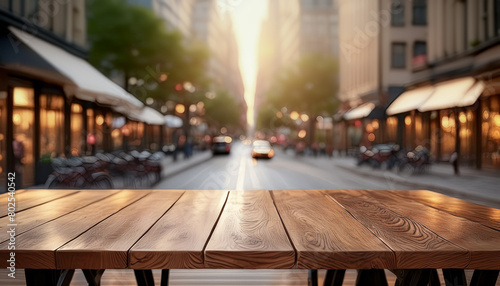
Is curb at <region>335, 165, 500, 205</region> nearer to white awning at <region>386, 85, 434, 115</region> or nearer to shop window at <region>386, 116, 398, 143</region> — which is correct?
white awning at <region>386, 85, 434, 115</region>

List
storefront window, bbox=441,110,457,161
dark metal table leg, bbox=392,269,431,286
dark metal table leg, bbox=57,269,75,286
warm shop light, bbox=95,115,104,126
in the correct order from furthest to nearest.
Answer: storefront window, bbox=441,110,457,161 < warm shop light, bbox=95,115,104,126 < dark metal table leg, bbox=57,269,75,286 < dark metal table leg, bbox=392,269,431,286

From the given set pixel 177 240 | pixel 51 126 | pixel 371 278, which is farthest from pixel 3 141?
pixel 177 240

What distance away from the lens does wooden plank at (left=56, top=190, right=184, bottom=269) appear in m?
2.11

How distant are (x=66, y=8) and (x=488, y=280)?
21867 mm

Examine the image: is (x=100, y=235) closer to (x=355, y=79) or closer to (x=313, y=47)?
(x=355, y=79)

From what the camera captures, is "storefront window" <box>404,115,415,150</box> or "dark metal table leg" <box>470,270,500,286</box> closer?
"dark metal table leg" <box>470,270,500,286</box>

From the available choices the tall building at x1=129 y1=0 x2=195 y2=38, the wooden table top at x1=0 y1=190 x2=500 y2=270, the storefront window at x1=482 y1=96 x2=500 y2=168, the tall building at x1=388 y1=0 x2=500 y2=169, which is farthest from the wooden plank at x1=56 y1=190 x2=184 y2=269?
the tall building at x1=129 y1=0 x2=195 y2=38

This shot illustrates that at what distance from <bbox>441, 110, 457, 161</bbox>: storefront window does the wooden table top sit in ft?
86.7

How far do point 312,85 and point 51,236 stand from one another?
52806mm

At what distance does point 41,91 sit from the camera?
1714cm

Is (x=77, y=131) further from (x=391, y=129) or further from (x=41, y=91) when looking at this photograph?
(x=391, y=129)

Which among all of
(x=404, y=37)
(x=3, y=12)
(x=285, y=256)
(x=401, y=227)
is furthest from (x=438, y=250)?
(x=404, y=37)

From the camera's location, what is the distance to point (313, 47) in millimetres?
85188

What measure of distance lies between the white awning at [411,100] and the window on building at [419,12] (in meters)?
11.9
